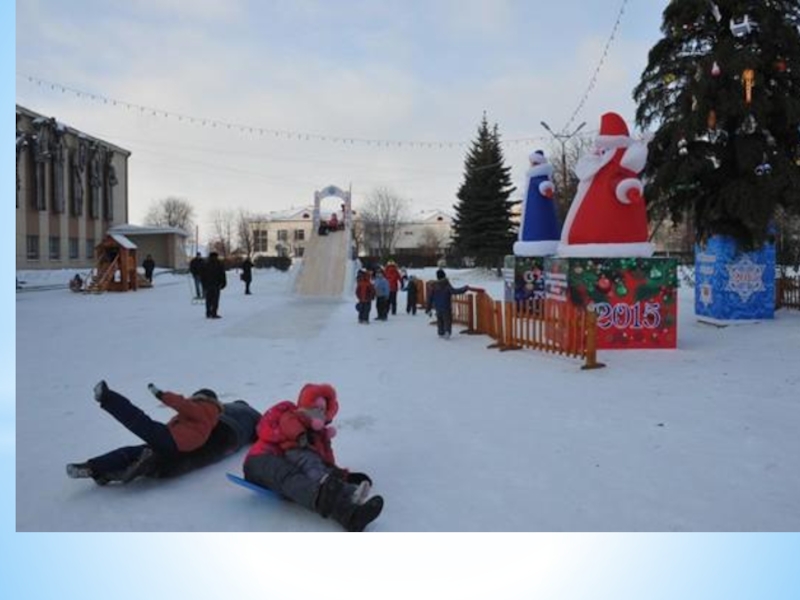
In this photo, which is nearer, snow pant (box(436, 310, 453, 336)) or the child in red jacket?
the child in red jacket

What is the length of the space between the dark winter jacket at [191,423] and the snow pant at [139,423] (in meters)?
0.07

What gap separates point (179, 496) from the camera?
14.1 feet

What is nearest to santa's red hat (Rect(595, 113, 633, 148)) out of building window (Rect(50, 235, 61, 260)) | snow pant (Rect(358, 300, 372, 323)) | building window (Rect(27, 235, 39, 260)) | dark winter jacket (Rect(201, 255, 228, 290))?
snow pant (Rect(358, 300, 372, 323))

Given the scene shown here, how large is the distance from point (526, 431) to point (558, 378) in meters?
2.64

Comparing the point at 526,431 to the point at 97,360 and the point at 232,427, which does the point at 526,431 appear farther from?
the point at 97,360

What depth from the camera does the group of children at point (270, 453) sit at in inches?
152

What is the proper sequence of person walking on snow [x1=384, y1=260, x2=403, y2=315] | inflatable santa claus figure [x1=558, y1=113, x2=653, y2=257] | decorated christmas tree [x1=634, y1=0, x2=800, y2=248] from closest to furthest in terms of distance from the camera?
1. inflatable santa claus figure [x1=558, y1=113, x2=653, y2=257]
2. decorated christmas tree [x1=634, y1=0, x2=800, y2=248]
3. person walking on snow [x1=384, y1=260, x2=403, y2=315]

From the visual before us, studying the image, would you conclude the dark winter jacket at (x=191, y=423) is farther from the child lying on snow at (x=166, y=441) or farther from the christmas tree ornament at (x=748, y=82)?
the christmas tree ornament at (x=748, y=82)

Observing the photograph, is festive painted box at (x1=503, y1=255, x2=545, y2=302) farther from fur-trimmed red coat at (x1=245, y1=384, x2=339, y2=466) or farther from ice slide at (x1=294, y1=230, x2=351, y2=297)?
fur-trimmed red coat at (x1=245, y1=384, x2=339, y2=466)

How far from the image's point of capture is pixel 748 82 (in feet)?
45.5

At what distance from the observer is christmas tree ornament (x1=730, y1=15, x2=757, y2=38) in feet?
42.3

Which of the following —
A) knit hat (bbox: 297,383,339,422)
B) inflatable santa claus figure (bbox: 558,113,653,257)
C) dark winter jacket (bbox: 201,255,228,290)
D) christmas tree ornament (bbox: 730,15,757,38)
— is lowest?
knit hat (bbox: 297,383,339,422)

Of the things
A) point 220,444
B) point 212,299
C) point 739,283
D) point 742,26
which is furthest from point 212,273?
point 742,26

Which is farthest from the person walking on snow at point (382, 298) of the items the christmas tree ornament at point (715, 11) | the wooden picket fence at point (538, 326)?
the christmas tree ornament at point (715, 11)
